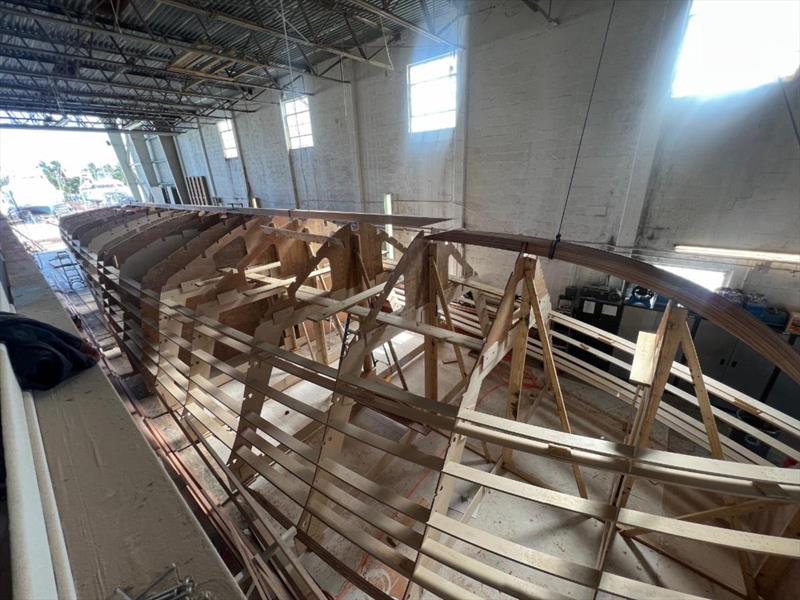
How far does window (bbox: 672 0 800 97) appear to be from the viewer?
2.89 metres

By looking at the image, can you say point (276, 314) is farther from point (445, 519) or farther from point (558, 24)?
point (558, 24)

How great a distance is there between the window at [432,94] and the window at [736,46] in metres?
3.02

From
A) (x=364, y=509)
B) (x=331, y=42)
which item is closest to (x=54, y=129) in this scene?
(x=331, y=42)

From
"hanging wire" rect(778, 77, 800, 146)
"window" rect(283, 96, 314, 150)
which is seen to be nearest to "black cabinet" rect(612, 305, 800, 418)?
"hanging wire" rect(778, 77, 800, 146)

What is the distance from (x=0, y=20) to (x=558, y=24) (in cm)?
846

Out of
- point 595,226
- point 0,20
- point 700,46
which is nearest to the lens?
point 700,46

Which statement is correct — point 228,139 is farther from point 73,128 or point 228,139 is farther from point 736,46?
point 736,46

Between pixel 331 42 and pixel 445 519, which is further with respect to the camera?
pixel 331 42

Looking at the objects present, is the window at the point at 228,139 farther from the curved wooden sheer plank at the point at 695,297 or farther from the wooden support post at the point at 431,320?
the curved wooden sheer plank at the point at 695,297

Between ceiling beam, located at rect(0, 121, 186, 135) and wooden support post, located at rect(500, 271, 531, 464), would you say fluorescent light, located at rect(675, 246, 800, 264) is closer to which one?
wooden support post, located at rect(500, 271, 531, 464)

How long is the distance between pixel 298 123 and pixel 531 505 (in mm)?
9531

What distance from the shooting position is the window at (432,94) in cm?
529

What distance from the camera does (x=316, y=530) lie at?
2229mm

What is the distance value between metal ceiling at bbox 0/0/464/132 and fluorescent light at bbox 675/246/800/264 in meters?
4.68
